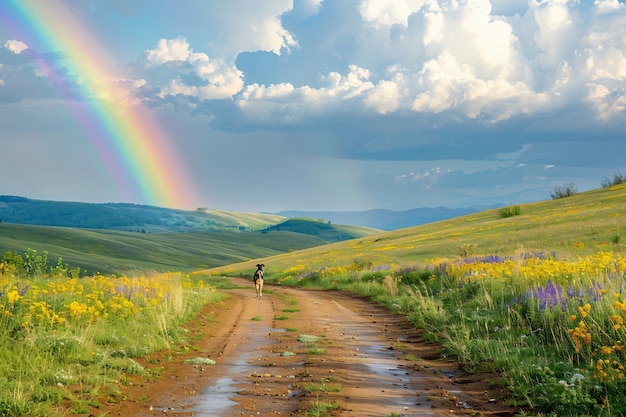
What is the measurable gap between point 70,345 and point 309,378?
174 inches

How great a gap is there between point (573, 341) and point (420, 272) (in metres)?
18.4

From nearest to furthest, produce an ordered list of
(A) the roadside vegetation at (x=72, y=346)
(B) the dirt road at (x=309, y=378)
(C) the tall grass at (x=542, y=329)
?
(C) the tall grass at (x=542, y=329) < (A) the roadside vegetation at (x=72, y=346) < (B) the dirt road at (x=309, y=378)

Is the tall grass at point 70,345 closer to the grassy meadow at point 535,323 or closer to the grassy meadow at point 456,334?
the grassy meadow at point 456,334

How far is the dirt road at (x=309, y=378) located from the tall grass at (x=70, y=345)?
0.48 metres

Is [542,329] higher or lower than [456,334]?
higher

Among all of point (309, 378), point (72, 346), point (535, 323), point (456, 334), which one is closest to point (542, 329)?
point (535, 323)

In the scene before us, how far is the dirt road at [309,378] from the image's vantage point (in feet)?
29.0

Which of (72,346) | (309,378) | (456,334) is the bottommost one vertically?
(309,378)

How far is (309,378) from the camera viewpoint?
10.8 meters

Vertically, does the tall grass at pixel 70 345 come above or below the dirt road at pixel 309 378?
above

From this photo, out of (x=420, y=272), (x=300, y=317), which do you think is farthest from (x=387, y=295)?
(x=300, y=317)

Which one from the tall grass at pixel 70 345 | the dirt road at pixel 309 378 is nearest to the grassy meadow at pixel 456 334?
the tall grass at pixel 70 345

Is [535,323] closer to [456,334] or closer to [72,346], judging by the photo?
[456,334]

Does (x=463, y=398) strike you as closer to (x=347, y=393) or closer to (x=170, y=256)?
(x=347, y=393)
